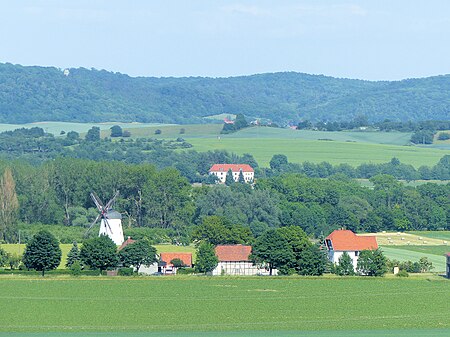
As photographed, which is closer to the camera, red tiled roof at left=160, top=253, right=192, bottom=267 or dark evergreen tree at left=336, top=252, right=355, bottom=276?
dark evergreen tree at left=336, top=252, right=355, bottom=276

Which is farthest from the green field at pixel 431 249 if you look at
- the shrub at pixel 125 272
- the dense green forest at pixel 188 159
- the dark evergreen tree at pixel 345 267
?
the dense green forest at pixel 188 159

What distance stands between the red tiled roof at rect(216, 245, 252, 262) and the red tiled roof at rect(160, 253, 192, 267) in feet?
6.10

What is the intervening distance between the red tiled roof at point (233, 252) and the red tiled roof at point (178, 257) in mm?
1858

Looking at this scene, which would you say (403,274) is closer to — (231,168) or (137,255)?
(137,255)

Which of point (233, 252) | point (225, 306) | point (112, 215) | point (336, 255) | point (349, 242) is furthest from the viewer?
point (112, 215)

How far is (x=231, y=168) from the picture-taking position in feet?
556

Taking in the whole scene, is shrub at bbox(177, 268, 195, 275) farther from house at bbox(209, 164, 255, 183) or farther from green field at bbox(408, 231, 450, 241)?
house at bbox(209, 164, 255, 183)

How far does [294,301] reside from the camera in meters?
61.8

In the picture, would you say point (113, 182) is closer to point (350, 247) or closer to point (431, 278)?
point (350, 247)

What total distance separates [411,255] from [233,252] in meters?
14.0

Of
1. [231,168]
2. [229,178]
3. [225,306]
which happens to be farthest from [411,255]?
[231,168]

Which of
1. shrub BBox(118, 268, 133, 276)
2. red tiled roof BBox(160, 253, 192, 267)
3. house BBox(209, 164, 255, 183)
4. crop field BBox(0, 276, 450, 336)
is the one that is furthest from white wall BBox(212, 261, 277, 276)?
house BBox(209, 164, 255, 183)

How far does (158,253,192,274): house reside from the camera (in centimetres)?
8181

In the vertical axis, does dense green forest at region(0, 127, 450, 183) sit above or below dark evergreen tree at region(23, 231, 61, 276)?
below
